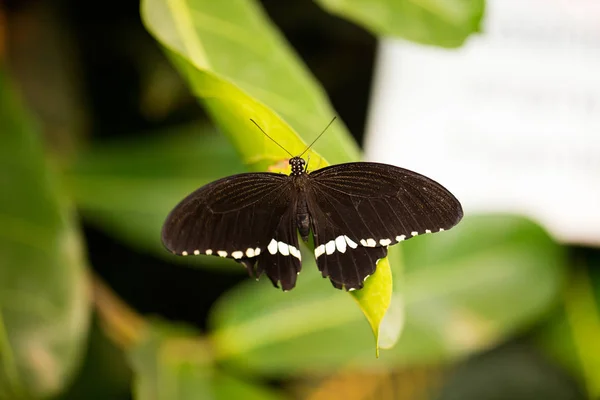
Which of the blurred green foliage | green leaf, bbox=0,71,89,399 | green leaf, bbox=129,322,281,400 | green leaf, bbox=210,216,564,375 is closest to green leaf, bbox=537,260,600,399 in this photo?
the blurred green foliage

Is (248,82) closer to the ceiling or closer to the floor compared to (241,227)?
closer to the ceiling

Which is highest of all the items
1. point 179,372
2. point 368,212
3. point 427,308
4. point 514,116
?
point 514,116

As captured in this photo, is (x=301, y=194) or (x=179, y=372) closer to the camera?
(x=301, y=194)

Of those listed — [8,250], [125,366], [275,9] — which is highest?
[275,9]

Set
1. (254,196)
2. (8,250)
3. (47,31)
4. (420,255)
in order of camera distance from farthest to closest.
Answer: (47,31)
(420,255)
(8,250)
(254,196)

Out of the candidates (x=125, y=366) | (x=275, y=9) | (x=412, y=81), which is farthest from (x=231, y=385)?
(x=275, y=9)

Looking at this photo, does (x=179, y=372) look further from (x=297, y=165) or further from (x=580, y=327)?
(x=580, y=327)

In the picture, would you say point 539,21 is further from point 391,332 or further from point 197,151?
point 391,332

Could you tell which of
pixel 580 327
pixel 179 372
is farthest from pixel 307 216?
pixel 580 327
